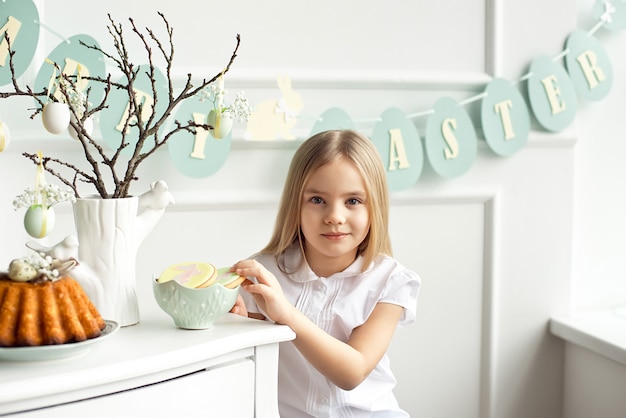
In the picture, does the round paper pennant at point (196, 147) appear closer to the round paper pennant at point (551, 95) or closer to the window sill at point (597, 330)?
the round paper pennant at point (551, 95)

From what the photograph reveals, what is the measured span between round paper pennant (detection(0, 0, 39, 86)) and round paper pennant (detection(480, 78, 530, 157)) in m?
1.03

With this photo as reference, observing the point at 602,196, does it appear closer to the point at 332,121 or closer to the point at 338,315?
the point at 332,121

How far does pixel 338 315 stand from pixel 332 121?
51 centimetres

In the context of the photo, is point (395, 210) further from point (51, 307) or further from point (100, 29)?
point (51, 307)

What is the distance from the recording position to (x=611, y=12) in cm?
204

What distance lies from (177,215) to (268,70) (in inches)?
14.8

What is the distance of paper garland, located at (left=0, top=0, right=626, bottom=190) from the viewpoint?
1523 millimetres

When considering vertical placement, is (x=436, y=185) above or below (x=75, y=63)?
below

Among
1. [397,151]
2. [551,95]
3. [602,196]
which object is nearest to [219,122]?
[397,151]

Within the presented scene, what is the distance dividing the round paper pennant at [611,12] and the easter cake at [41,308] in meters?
1.59

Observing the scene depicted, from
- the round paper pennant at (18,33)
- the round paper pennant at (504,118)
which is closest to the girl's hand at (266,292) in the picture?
the round paper pennant at (18,33)

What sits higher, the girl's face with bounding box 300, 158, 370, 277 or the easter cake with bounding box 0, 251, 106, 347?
the girl's face with bounding box 300, 158, 370, 277

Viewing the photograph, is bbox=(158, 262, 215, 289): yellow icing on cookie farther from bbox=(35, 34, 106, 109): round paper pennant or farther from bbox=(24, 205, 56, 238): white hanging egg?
bbox=(35, 34, 106, 109): round paper pennant

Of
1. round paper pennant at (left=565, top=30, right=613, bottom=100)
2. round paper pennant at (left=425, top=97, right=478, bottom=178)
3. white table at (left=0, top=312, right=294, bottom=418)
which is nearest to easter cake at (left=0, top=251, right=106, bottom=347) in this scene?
white table at (left=0, top=312, right=294, bottom=418)
